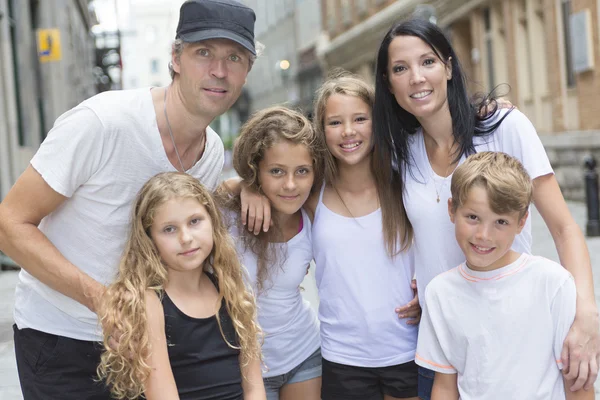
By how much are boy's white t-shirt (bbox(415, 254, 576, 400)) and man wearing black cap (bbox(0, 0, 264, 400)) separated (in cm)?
116

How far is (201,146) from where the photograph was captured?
3.24 metres

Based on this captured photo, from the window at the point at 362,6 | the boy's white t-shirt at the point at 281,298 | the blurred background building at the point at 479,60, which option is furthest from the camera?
the window at the point at 362,6

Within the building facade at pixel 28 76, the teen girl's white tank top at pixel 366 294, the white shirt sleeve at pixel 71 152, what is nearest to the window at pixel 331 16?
the building facade at pixel 28 76

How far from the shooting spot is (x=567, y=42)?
602 inches

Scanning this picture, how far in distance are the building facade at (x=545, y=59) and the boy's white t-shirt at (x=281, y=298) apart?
754 cm

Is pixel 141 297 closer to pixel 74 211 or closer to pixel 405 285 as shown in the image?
pixel 74 211

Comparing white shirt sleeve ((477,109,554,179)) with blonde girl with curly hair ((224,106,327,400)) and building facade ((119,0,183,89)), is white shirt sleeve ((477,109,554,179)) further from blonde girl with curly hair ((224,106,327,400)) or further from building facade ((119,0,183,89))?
building facade ((119,0,183,89))

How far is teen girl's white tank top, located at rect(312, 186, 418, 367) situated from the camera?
339 cm

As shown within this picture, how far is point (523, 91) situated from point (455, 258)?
15.6 m

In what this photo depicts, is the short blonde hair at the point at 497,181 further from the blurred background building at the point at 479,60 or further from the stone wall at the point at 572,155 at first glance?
the stone wall at the point at 572,155

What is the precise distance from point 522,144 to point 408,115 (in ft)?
1.81

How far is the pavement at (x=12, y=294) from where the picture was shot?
5.38m

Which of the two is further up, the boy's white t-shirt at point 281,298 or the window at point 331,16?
the window at point 331,16

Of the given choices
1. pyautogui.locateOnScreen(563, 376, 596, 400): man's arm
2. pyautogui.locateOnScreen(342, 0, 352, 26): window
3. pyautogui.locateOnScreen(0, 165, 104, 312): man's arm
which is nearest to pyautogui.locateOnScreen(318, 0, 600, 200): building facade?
pyautogui.locateOnScreen(342, 0, 352, 26): window
